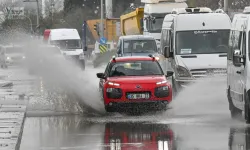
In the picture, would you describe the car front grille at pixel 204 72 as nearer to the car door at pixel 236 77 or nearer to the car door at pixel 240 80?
the car door at pixel 236 77

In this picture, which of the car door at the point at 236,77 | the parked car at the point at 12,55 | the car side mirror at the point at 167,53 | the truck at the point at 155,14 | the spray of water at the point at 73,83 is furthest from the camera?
the parked car at the point at 12,55

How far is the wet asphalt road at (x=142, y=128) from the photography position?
48.1ft

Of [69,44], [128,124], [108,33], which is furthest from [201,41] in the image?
[108,33]

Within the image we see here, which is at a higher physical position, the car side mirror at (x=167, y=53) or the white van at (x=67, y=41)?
the car side mirror at (x=167, y=53)

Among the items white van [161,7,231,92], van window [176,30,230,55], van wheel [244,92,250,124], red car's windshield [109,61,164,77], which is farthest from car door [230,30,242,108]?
van window [176,30,230,55]

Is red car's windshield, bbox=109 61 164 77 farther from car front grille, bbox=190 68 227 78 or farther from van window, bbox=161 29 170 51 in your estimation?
van window, bbox=161 29 170 51

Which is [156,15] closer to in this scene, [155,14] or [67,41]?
[155,14]

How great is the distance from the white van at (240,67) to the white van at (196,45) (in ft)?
18.8

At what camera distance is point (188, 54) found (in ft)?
86.3

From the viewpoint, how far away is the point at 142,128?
1758 cm

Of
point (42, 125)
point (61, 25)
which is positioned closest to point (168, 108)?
point (42, 125)

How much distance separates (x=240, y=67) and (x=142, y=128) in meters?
2.47

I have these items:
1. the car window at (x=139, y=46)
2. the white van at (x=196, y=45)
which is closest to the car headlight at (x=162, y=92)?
the white van at (x=196, y=45)

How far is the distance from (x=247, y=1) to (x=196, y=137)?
143 feet
